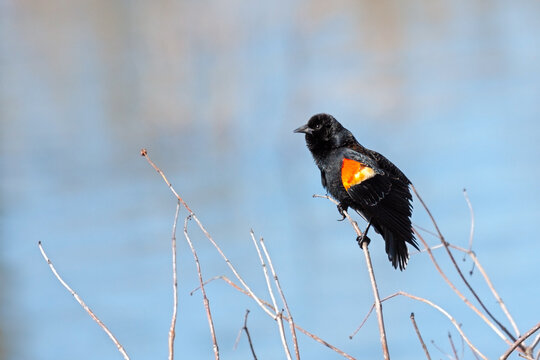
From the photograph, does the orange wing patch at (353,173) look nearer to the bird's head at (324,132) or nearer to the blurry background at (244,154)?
the bird's head at (324,132)

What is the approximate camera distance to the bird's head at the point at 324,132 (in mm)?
3977

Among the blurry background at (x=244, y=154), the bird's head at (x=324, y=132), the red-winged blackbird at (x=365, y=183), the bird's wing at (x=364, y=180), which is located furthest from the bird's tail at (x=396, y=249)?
the blurry background at (x=244, y=154)

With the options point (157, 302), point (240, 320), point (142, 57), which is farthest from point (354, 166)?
point (142, 57)

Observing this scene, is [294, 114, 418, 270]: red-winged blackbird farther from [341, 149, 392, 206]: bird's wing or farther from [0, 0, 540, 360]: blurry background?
[0, 0, 540, 360]: blurry background

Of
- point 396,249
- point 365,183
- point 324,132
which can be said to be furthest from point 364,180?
point 324,132

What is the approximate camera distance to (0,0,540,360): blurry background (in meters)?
6.23

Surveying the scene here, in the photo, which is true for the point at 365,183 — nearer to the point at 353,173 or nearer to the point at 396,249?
the point at 353,173

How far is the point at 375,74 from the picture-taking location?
433 inches

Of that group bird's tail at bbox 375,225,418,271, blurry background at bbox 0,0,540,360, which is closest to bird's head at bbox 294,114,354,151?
bird's tail at bbox 375,225,418,271

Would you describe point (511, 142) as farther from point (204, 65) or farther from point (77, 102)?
point (77, 102)

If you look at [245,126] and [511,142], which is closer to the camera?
[511,142]

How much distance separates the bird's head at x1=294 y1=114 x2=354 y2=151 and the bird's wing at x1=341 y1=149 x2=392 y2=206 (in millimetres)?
197

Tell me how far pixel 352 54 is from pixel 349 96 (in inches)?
91.5

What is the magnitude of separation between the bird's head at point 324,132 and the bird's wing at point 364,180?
7.8 inches
